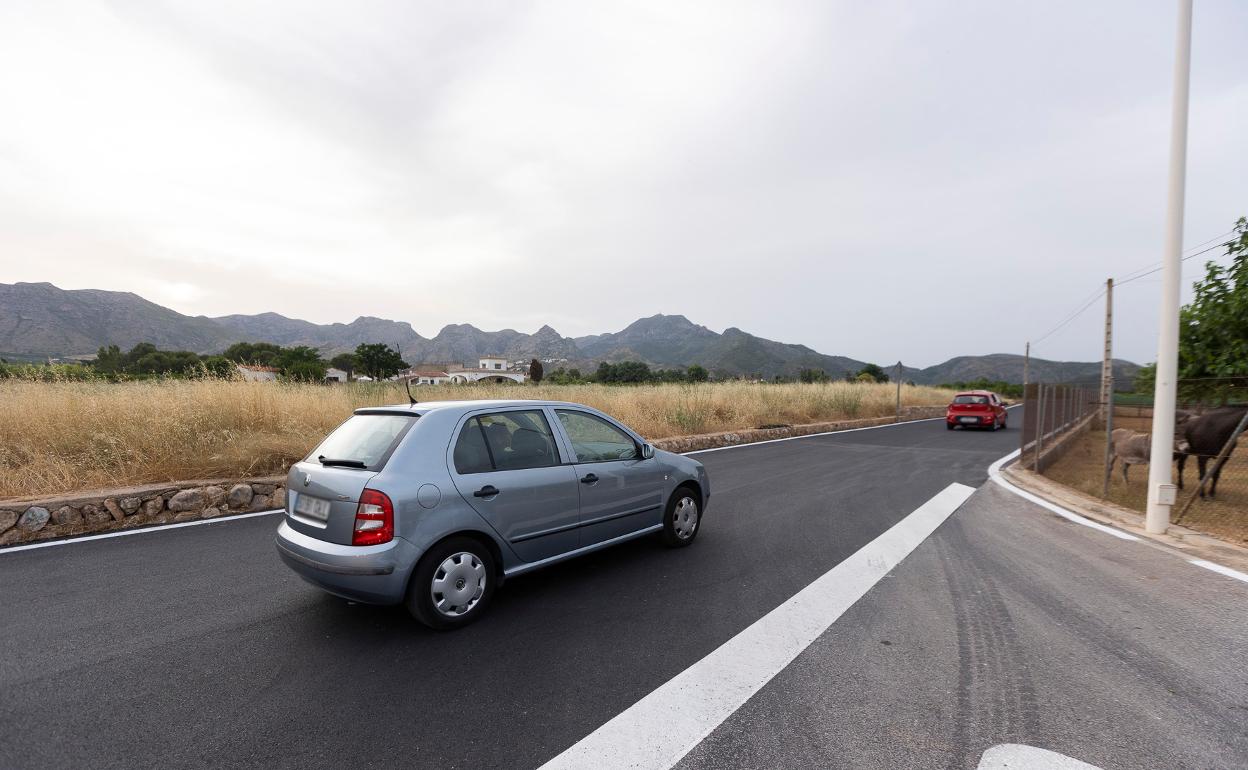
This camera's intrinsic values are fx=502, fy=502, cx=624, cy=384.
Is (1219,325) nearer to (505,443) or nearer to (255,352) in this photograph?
(505,443)

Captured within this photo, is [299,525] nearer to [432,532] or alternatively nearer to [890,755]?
[432,532]

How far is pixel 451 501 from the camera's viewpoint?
3.33m

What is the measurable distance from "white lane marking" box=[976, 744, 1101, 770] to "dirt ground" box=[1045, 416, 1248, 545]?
5.49 m

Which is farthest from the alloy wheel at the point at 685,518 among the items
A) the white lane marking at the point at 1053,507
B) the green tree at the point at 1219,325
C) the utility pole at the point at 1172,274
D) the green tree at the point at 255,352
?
the green tree at the point at 255,352

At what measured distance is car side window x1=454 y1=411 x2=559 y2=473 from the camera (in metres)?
3.59

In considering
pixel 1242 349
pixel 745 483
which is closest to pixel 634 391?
pixel 745 483

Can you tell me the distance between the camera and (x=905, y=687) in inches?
107

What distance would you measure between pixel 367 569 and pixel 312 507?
2.36ft

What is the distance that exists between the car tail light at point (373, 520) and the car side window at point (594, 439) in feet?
5.01

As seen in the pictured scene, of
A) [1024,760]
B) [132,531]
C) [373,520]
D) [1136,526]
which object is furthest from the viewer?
[1136,526]

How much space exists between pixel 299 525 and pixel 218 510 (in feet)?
12.1

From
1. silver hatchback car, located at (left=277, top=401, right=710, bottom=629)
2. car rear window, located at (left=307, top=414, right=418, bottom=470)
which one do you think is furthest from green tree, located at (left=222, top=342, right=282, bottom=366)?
silver hatchback car, located at (left=277, top=401, right=710, bottom=629)

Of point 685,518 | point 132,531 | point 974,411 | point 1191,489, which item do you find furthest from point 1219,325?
point 132,531

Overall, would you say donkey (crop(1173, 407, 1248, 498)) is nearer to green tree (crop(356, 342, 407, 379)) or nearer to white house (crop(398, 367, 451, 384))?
white house (crop(398, 367, 451, 384))
